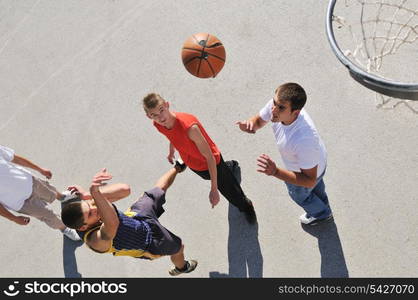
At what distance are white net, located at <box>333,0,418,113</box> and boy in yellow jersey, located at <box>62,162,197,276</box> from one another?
2554 mm

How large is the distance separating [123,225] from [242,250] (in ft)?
5.11

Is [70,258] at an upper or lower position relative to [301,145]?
lower

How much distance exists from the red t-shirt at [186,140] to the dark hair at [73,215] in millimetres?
1000

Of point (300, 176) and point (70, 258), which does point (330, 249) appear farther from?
point (70, 258)

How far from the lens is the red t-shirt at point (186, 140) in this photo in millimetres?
3979

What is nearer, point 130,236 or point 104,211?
point 104,211

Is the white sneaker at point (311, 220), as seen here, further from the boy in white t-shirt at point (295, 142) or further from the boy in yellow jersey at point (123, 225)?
the boy in yellow jersey at point (123, 225)

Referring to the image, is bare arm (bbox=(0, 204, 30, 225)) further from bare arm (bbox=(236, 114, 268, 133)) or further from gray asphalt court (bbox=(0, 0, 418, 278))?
bare arm (bbox=(236, 114, 268, 133))

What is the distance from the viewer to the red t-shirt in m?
3.98

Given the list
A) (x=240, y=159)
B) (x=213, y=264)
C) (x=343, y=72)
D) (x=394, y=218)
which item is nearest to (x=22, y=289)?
(x=213, y=264)

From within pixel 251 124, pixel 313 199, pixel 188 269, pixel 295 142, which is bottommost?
pixel 188 269

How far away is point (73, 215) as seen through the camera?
3.53 m

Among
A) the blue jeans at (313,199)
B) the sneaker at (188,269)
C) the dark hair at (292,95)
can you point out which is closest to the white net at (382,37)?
the blue jeans at (313,199)

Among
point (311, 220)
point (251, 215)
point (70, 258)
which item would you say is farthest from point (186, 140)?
point (70, 258)
